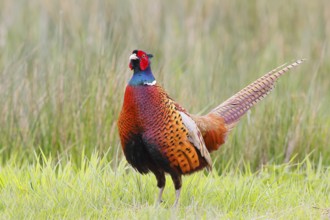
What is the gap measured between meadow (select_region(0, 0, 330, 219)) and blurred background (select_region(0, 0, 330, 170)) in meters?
0.01

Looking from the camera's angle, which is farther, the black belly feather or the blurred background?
the blurred background


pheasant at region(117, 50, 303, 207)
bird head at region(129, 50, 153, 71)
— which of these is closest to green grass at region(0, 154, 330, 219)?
Answer: pheasant at region(117, 50, 303, 207)

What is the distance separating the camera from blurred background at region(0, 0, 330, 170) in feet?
21.8

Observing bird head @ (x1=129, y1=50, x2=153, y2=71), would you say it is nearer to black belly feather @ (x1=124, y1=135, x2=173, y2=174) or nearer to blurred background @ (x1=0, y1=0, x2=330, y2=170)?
black belly feather @ (x1=124, y1=135, x2=173, y2=174)

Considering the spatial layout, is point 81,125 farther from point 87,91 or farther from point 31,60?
point 31,60

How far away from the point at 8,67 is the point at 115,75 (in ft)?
3.24

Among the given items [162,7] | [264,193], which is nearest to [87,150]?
[264,193]

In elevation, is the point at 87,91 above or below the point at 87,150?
above

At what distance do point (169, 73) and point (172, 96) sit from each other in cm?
96

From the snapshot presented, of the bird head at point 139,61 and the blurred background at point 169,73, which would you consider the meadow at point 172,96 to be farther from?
the bird head at point 139,61

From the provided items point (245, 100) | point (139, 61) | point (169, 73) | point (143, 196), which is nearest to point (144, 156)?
point (143, 196)

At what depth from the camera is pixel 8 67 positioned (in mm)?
7074

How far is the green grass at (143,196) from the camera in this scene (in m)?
4.83

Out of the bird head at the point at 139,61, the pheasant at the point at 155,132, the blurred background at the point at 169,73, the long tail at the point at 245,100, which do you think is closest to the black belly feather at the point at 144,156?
the pheasant at the point at 155,132
